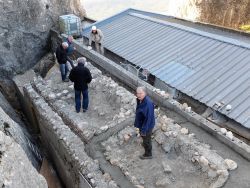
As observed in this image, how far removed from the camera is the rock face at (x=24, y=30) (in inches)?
591

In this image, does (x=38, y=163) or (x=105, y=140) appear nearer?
(x=105, y=140)

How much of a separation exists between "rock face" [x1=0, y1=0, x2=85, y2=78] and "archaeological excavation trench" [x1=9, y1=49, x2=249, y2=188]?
5.50m

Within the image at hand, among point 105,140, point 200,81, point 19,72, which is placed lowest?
point 19,72

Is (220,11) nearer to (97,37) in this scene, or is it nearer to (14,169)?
(97,37)

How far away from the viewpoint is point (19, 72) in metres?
16.3

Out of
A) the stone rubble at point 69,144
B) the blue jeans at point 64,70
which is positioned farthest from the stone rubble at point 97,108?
the blue jeans at point 64,70

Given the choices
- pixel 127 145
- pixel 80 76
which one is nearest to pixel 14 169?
pixel 127 145

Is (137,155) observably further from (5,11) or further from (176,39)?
(5,11)

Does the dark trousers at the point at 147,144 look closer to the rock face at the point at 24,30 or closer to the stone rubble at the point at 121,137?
the stone rubble at the point at 121,137

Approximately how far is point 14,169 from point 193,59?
8731mm

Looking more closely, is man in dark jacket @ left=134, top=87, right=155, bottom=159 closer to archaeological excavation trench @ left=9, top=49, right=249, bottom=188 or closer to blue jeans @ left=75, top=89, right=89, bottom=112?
archaeological excavation trench @ left=9, top=49, right=249, bottom=188

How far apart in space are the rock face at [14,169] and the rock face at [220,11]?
21.3m

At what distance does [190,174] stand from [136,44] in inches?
330

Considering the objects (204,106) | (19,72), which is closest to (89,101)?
(204,106)
